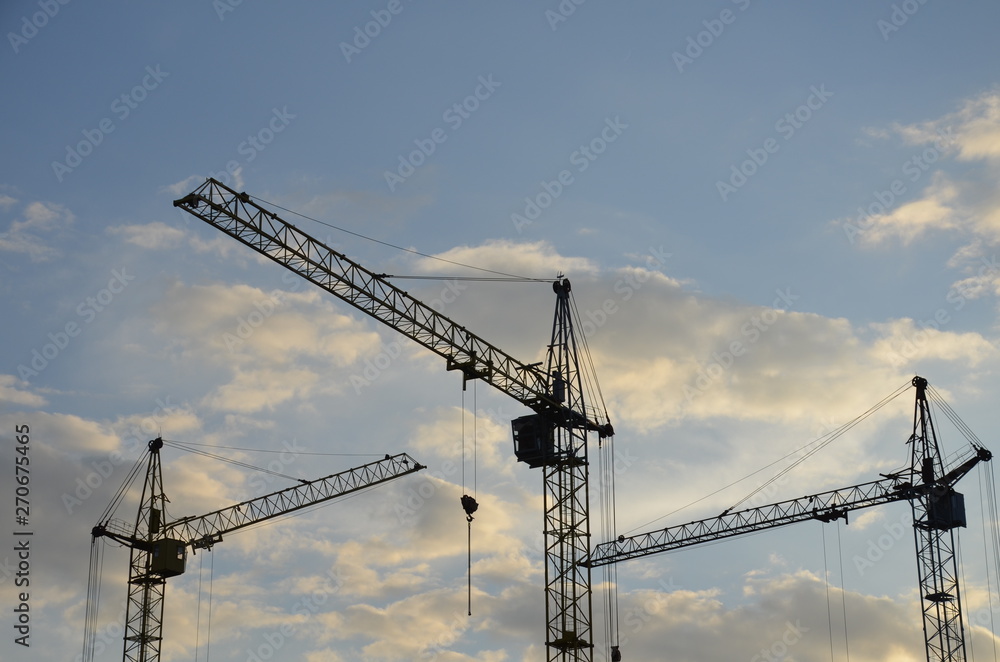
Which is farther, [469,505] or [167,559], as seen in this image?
[167,559]

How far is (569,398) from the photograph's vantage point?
3563 inches

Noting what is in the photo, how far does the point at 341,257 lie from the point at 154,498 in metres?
41.4

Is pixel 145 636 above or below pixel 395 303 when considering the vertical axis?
below

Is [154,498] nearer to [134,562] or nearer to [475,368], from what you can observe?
[134,562]

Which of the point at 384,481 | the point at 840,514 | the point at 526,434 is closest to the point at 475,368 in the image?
the point at 526,434

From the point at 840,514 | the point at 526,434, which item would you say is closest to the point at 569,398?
the point at 526,434

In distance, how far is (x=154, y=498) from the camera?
4481 inches

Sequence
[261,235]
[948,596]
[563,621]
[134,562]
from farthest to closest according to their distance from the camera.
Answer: [134,562]
[948,596]
[563,621]
[261,235]

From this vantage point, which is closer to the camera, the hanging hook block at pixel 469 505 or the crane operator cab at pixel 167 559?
the hanging hook block at pixel 469 505

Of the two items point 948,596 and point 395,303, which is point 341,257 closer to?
point 395,303

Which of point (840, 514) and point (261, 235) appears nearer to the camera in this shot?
point (261, 235)

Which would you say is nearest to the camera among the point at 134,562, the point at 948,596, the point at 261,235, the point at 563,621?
the point at 261,235

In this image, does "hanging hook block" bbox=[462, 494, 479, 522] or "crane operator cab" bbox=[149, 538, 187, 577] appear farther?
"crane operator cab" bbox=[149, 538, 187, 577]

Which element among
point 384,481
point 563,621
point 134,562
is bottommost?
point 563,621
